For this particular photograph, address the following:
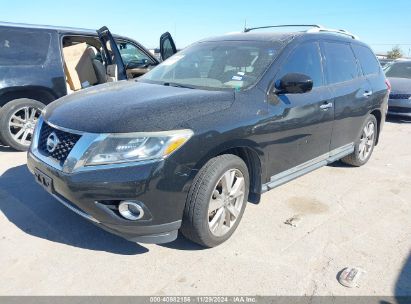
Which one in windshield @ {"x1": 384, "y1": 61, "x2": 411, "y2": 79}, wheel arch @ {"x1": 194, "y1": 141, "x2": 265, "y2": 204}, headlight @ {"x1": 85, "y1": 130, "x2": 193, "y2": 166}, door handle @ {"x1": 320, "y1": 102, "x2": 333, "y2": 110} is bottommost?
windshield @ {"x1": 384, "y1": 61, "x2": 411, "y2": 79}

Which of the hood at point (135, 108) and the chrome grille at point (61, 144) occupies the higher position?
the hood at point (135, 108)

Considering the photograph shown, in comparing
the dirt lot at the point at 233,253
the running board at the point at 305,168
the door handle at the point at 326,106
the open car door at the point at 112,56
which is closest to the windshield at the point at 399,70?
the running board at the point at 305,168

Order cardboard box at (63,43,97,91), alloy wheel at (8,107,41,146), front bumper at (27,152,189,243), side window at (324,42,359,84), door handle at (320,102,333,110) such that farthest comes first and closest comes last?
cardboard box at (63,43,97,91)
alloy wheel at (8,107,41,146)
side window at (324,42,359,84)
door handle at (320,102,333,110)
front bumper at (27,152,189,243)

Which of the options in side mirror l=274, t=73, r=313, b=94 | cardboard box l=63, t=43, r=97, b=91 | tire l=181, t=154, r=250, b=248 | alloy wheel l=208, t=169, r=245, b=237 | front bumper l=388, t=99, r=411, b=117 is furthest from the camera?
front bumper l=388, t=99, r=411, b=117

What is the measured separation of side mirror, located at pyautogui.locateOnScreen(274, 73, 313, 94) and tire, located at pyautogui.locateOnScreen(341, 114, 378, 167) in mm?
2139

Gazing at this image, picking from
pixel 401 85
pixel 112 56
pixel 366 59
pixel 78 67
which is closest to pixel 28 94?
pixel 78 67

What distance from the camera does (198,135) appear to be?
265 centimetres

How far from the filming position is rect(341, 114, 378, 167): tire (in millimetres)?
5152

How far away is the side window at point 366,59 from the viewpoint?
5.04 metres

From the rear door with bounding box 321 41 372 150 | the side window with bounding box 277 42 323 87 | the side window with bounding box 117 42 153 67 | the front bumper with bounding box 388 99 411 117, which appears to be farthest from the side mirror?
the front bumper with bounding box 388 99 411 117

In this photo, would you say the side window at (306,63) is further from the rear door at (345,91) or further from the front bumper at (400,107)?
the front bumper at (400,107)

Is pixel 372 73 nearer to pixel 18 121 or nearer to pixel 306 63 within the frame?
pixel 306 63

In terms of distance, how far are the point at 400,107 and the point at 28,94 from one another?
8250 mm

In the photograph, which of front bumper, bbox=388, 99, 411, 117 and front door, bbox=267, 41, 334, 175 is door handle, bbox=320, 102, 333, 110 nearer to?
front door, bbox=267, 41, 334, 175
